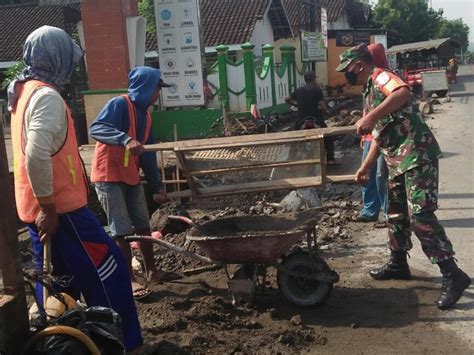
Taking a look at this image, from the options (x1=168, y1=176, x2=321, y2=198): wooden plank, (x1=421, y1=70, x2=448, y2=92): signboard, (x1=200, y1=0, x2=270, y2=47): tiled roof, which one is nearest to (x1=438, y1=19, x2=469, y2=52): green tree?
(x1=200, y1=0, x2=270, y2=47): tiled roof

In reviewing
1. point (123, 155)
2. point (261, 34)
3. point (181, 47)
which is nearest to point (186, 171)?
point (123, 155)

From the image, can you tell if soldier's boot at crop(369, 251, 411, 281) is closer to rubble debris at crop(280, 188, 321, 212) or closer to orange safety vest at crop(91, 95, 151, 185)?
rubble debris at crop(280, 188, 321, 212)

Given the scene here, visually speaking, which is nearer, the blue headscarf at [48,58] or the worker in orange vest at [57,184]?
the worker in orange vest at [57,184]

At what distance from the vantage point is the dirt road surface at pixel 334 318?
13.1 ft

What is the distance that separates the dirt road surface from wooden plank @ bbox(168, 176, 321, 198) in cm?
82

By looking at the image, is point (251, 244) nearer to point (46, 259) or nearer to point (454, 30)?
point (46, 259)

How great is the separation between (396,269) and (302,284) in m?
0.95

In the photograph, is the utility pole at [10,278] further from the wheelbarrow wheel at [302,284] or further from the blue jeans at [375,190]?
the blue jeans at [375,190]

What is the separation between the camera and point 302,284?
4652mm

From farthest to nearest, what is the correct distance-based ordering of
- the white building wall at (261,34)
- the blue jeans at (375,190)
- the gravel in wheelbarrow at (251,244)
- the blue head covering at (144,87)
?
the white building wall at (261,34) → the blue jeans at (375,190) → the blue head covering at (144,87) → the gravel in wheelbarrow at (251,244)

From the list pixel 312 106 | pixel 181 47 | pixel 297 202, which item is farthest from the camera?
pixel 181 47

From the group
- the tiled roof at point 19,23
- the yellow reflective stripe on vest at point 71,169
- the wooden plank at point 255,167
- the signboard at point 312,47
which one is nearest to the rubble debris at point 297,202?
the wooden plank at point 255,167

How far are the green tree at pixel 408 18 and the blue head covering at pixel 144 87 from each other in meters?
52.4

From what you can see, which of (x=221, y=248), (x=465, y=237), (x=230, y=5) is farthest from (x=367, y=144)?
(x=230, y=5)
